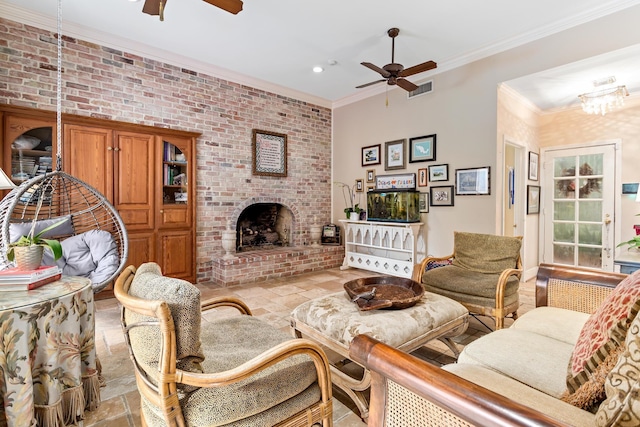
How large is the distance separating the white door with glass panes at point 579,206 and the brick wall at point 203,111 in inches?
142

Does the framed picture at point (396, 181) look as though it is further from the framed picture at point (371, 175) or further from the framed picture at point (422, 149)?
the framed picture at point (422, 149)

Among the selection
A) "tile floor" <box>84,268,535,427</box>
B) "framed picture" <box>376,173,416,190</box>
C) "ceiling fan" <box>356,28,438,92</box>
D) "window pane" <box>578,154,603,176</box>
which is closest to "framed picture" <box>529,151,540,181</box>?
"window pane" <box>578,154,603,176</box>

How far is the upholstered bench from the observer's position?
1636 millimetres

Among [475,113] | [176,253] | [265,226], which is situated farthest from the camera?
[265,226]

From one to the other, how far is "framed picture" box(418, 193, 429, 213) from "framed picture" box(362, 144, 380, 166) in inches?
38.4

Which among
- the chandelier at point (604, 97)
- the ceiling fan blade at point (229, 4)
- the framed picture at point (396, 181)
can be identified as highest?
the ceiling fan blade at point (229, 4)

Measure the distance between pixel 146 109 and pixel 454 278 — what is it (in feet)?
13.2

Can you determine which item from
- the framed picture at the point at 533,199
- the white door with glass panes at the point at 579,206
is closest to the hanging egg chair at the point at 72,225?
the framed picture at the point at 533,199

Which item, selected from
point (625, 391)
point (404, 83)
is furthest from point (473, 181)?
point (625, 391)

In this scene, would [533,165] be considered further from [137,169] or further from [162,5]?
[137,169]

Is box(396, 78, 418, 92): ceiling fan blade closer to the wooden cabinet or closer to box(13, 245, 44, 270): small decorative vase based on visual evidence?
the wooden cabinet

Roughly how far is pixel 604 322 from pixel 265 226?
197 inches

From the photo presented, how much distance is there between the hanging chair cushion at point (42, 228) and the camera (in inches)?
106

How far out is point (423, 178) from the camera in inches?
176
